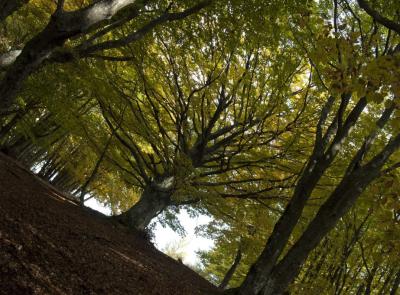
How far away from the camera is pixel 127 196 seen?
21.2 m

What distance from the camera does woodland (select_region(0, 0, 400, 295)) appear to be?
389cm

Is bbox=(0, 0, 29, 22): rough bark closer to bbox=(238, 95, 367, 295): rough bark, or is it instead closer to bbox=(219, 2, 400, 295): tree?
bbox=(219, 2, 400, 295): tree

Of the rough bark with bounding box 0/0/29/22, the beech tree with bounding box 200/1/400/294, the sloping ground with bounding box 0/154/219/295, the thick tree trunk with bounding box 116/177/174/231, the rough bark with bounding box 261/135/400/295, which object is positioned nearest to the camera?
the sloping ground with bounding box 0/154/219/295

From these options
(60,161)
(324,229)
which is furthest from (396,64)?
(60,161)

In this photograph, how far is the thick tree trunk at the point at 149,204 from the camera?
8.08 meters

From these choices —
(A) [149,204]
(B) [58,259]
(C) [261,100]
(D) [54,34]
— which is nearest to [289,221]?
(B) [58,259]

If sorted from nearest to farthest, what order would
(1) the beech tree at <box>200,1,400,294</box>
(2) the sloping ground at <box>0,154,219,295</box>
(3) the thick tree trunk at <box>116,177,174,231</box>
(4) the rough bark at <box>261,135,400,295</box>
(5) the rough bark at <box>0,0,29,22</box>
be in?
(2) the sloping ground at <box>0,154,219,295</box> < (1) the beech tree at <box>200,1,400,294</box> < (4) the rough bark at <box>261,135,400,295</box> < (5) the rough bark at <box>0,0,29,22</box> < (3) the thick tree trunk at <box>116,177,174,231</box>

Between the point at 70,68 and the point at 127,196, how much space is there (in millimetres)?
14969

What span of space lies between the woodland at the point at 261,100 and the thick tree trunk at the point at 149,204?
0.09 ft

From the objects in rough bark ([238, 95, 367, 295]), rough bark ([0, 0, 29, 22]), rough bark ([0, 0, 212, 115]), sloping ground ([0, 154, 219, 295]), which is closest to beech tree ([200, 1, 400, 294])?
rough bark ([238, 95, 367, 295])

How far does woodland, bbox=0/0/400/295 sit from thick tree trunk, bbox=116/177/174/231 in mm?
26

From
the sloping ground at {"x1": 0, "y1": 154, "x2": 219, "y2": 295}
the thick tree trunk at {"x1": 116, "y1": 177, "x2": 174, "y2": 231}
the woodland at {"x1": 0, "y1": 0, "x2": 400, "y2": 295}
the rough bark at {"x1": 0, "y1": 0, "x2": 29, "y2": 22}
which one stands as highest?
the woodland at {"x1": 0, "y1": 0, "x2": 400, "y2": 295}

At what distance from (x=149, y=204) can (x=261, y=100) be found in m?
3.39

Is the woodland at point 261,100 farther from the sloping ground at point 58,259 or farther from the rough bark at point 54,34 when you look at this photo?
the sloping ground at point 58,259
